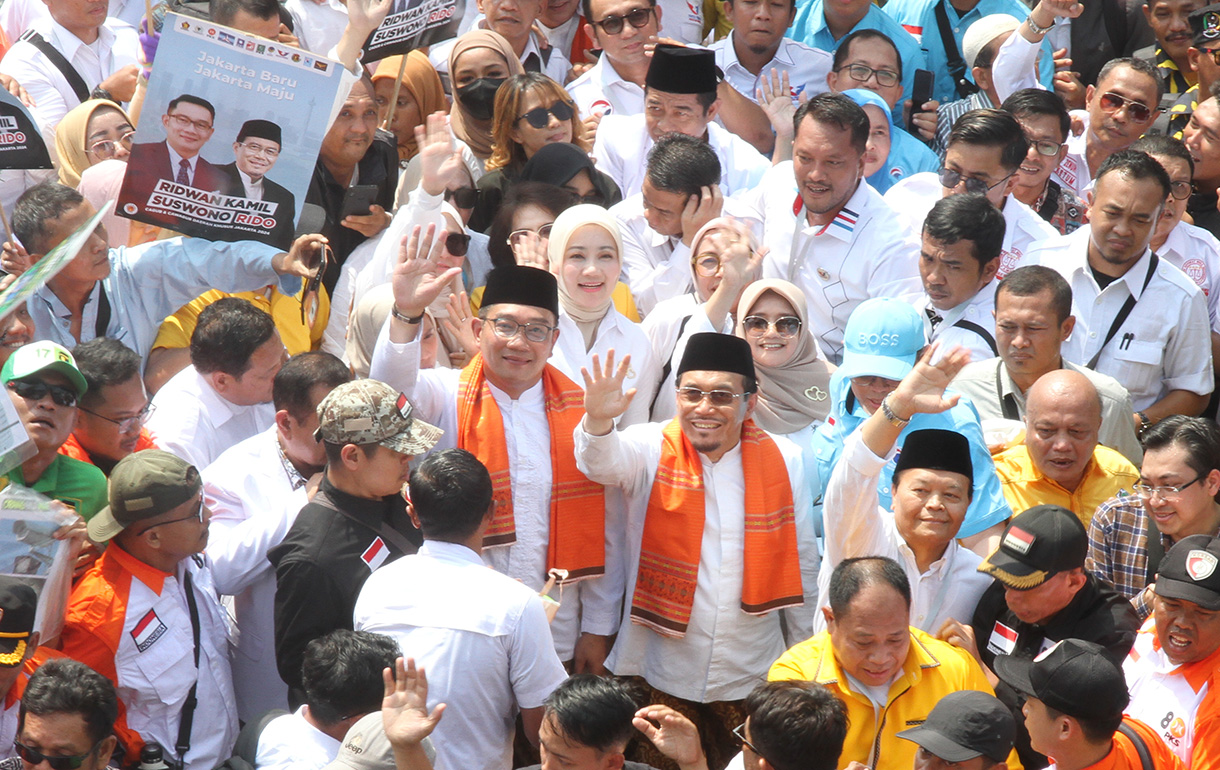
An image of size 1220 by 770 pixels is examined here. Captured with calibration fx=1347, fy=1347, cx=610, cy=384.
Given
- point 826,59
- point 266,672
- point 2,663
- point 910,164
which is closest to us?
point 2,663

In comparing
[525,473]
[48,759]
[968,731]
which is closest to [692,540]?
[525,473]

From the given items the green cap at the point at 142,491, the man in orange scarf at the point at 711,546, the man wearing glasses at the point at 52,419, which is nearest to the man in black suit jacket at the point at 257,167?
the man wearing glasses at the point at 52,419

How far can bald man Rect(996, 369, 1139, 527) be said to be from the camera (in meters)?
4.97

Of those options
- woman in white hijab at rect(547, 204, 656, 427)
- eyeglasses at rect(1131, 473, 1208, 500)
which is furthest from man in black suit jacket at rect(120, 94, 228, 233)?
eyeglasses at rect(1131, 473, 1208, 500)

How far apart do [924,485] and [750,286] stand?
1248 millimetres

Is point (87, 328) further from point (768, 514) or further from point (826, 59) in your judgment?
point (826, 59)

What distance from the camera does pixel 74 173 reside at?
6.30 meters

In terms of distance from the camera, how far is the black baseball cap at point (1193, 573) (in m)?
4.11

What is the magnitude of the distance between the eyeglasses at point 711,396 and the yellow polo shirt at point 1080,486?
1.14 metres

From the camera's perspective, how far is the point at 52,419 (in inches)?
170

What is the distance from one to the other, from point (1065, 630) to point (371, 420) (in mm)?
2326

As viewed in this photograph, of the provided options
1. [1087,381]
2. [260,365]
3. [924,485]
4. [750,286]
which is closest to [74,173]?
[260,365]

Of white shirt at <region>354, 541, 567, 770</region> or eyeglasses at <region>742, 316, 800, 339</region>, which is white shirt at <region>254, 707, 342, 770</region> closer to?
white shirt at <region>354, 541, 567, 770</region>

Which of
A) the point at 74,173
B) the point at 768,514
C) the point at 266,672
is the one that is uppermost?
the point at 74,173
